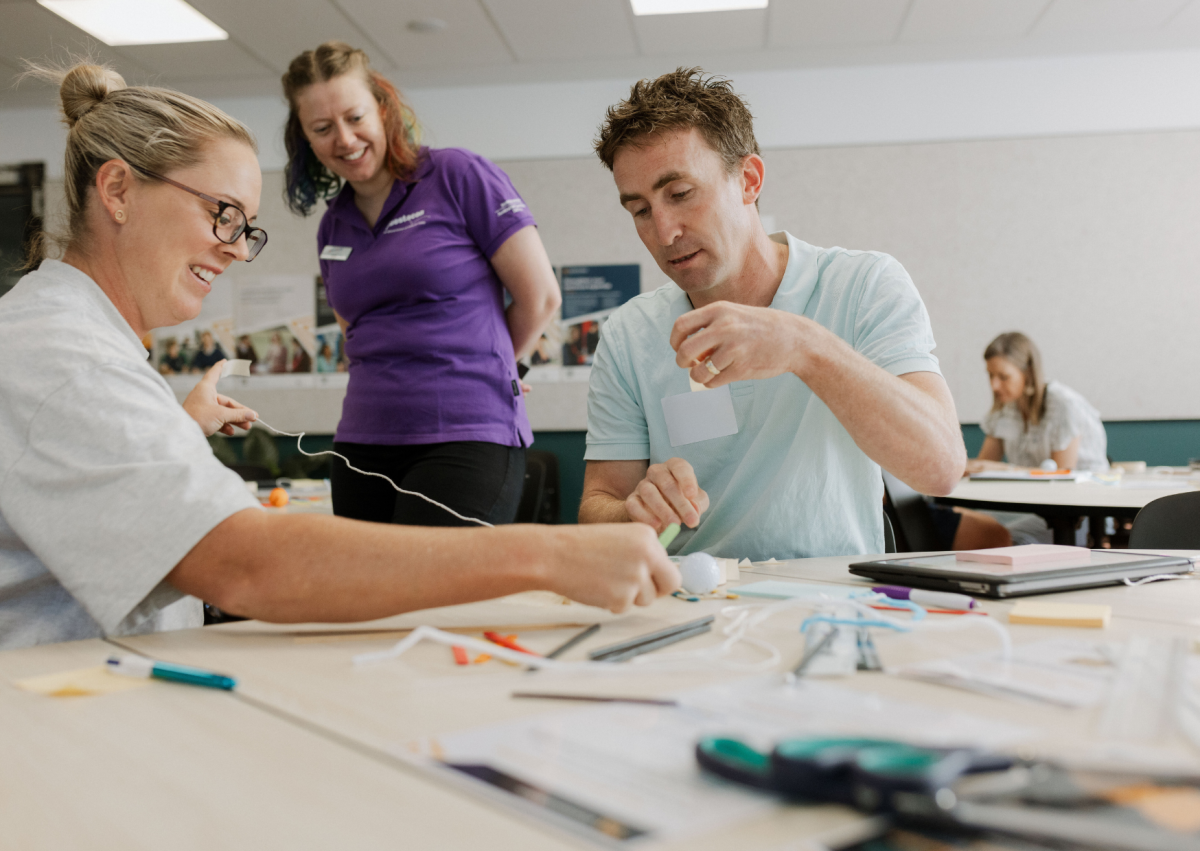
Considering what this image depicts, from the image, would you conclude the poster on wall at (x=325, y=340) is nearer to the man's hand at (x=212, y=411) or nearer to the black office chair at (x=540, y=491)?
the black office chair at (x=540, y=491)

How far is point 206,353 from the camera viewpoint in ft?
17.7

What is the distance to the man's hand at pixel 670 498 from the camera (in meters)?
1.14

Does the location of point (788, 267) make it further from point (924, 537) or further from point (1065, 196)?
point (1065, 196)

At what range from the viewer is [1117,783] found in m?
0.40

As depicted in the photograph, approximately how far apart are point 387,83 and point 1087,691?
6.27 ft

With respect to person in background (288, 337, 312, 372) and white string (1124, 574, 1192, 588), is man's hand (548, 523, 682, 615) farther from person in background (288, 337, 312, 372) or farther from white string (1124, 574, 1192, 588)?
person in background (288, 337, 312, 372)

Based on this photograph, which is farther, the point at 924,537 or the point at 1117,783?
the point at 924,537

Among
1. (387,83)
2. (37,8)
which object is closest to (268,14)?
(37,8)

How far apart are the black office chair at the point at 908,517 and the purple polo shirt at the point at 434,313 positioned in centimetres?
133

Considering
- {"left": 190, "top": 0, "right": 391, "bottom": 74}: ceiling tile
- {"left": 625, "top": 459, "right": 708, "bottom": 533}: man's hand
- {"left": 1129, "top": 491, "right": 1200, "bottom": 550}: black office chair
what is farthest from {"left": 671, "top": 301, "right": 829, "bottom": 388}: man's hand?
{"left": 190, "top": 0, "right": 391, "bottom": 74}: ceiling tile

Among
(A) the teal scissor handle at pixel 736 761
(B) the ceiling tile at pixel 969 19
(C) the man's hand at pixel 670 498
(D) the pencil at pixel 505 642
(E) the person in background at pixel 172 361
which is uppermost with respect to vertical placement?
(B) the ceiling tile at pixel 969 19

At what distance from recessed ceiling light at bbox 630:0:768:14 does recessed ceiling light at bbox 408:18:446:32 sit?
0.94m

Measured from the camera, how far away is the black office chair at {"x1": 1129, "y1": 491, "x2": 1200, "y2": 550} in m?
1.60

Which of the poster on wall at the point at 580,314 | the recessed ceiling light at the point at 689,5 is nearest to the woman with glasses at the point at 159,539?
the recessed ceiling light at the point at 689,5
